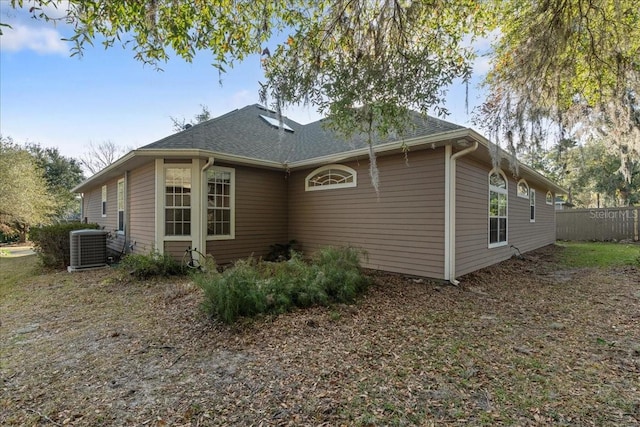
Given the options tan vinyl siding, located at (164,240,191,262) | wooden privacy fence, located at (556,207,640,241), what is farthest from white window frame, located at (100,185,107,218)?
wooden privacy fence, located at (556,207,640,241)

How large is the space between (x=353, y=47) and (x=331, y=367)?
374 cm

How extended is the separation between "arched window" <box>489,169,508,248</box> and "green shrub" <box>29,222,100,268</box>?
1083cm

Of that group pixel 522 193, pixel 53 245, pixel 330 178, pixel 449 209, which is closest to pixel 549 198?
pixel 522 193

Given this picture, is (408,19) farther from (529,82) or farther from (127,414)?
(127,414)

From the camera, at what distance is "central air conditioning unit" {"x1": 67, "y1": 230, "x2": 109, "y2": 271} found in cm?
747

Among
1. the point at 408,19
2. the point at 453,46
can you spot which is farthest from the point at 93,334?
the point at 453,46

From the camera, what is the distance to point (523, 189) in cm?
984

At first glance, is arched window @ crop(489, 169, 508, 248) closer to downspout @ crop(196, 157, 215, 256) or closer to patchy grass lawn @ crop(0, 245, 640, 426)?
patchy grass lawn @ crop(0, 245, 640, 426)

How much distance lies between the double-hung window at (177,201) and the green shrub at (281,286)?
2.89 meters

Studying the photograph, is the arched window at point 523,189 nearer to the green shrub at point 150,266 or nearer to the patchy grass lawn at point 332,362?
the patchy grass lawn at point 332,362

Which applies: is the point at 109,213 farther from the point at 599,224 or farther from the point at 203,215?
the point at 599,224

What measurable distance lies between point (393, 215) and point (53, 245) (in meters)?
8.58

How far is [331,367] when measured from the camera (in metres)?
2.72

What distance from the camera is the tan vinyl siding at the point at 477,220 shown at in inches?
236
